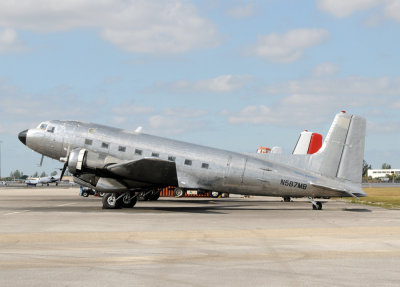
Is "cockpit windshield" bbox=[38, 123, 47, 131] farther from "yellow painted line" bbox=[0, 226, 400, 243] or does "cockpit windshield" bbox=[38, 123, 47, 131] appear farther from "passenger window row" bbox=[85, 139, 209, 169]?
"yellow painted line" bbox=[0, 226, 400, 243]

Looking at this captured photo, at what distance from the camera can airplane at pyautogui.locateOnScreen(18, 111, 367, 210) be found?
90.7 feet

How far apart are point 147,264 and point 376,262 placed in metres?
5.27

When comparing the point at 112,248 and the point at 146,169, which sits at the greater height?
the point at 146,169

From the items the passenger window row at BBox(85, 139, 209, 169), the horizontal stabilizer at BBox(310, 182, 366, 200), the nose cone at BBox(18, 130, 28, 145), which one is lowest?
the horizontal stabilizer at BBox(310, 182, 366, 200)

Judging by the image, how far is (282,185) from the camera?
28.1 meters

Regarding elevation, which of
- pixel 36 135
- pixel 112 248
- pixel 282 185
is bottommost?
pixel 112 248

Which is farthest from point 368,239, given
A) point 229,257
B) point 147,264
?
point 147,264

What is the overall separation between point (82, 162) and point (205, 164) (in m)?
7.20

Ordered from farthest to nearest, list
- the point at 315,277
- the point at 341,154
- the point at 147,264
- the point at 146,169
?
the point at 341,154 → the point at 146,169 → the point at 147,264 → the point at 315,277

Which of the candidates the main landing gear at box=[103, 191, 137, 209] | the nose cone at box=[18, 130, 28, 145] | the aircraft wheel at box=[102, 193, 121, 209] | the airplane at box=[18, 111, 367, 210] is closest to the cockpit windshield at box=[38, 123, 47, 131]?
the airplane at box=[18, 111, 367, 210]

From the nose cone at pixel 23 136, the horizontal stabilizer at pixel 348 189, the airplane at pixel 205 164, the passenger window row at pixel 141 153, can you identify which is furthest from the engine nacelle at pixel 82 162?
the horizontal stabilizer at pixel 348 189

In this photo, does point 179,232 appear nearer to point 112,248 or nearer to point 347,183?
point 112,248

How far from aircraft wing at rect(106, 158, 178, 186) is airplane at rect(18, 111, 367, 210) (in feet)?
0.29

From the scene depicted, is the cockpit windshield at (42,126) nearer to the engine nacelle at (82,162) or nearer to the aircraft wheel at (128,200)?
the engine nacelle at (82,162)
